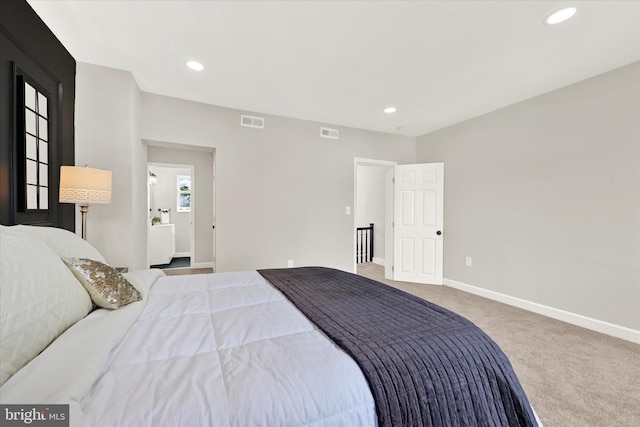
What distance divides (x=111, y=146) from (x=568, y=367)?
4.55 meters

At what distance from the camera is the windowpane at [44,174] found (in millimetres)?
2113

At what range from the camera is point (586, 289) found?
280cm

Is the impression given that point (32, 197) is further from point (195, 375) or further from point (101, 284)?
point (195, 375)

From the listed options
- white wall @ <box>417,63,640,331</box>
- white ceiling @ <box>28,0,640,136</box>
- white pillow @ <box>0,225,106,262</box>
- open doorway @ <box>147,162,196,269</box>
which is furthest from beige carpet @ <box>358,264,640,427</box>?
open doorway @ <box>147,162,196,269</box>

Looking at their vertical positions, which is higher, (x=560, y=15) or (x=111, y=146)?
(x=560, y=15)

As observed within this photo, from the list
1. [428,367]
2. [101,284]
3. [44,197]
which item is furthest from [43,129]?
[428,367]

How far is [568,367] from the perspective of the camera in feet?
6.79

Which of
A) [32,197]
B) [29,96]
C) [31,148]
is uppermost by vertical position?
[29,96]

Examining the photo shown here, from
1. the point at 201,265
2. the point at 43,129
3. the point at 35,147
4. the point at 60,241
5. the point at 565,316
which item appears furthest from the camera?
the point at 201,265

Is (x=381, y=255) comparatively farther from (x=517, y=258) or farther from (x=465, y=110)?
(x=465, y=110)

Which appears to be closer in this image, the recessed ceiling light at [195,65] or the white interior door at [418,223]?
the recessed ceiling light at [195,65]

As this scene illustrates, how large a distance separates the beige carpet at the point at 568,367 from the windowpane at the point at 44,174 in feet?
12.7

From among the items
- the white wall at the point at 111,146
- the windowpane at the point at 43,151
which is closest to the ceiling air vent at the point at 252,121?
the white wall at the point at 111,146

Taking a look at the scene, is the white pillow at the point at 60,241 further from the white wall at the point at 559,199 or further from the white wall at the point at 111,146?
the white wall at the point at 559,199
